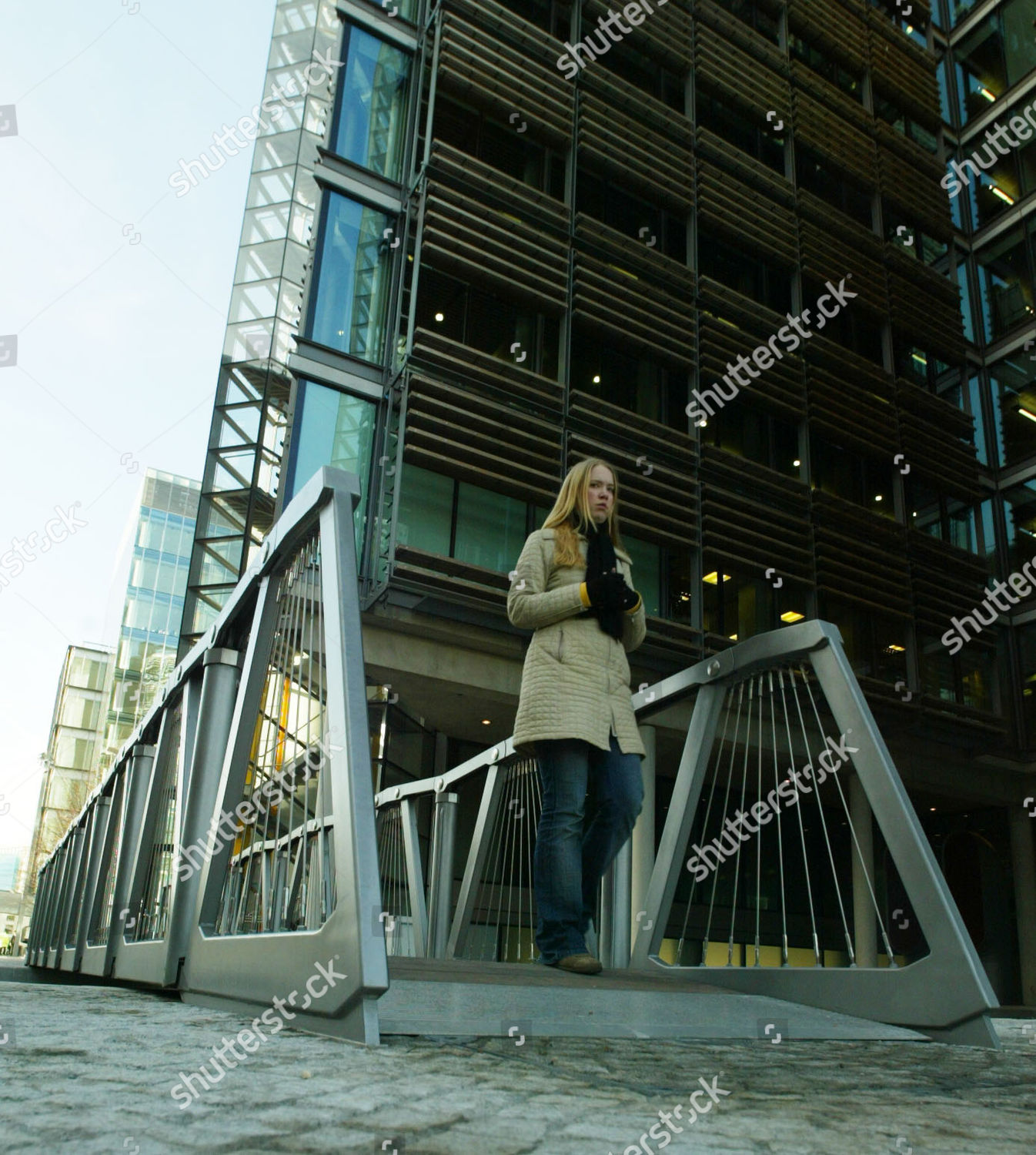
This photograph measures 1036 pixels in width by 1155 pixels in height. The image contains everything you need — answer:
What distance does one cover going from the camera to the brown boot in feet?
9.20

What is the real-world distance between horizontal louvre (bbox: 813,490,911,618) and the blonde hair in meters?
12.2

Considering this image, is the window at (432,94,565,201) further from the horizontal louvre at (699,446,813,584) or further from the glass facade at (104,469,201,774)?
the glass facade at (104,469,201,774)

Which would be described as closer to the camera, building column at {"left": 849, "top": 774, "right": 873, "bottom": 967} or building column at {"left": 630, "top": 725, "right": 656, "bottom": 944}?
building column at {"left": 630, "top": 725, "right": 656, "bottom": 944}

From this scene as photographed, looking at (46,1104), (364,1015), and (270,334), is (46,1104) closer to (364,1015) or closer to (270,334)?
(364,1015)

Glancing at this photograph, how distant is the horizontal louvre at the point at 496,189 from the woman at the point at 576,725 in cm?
1113

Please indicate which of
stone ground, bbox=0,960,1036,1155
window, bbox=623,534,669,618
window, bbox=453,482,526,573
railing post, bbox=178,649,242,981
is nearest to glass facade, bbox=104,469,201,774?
window, bbox=453,482,526,573

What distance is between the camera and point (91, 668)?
4691cm

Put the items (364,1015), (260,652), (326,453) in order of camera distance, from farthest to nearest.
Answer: (326,453) → (260,652) → (364,1015)

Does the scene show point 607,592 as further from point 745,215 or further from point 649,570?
point 745,215

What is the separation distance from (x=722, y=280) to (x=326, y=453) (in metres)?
7.97

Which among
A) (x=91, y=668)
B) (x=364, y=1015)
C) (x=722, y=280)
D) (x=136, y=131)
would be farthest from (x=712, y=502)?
(x=91, y=668)

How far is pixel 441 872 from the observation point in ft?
20.1

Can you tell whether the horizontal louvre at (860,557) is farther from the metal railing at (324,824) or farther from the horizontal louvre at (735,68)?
the metal railing at (324,824)

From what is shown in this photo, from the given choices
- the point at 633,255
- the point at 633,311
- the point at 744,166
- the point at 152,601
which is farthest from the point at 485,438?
the point at 152,601
